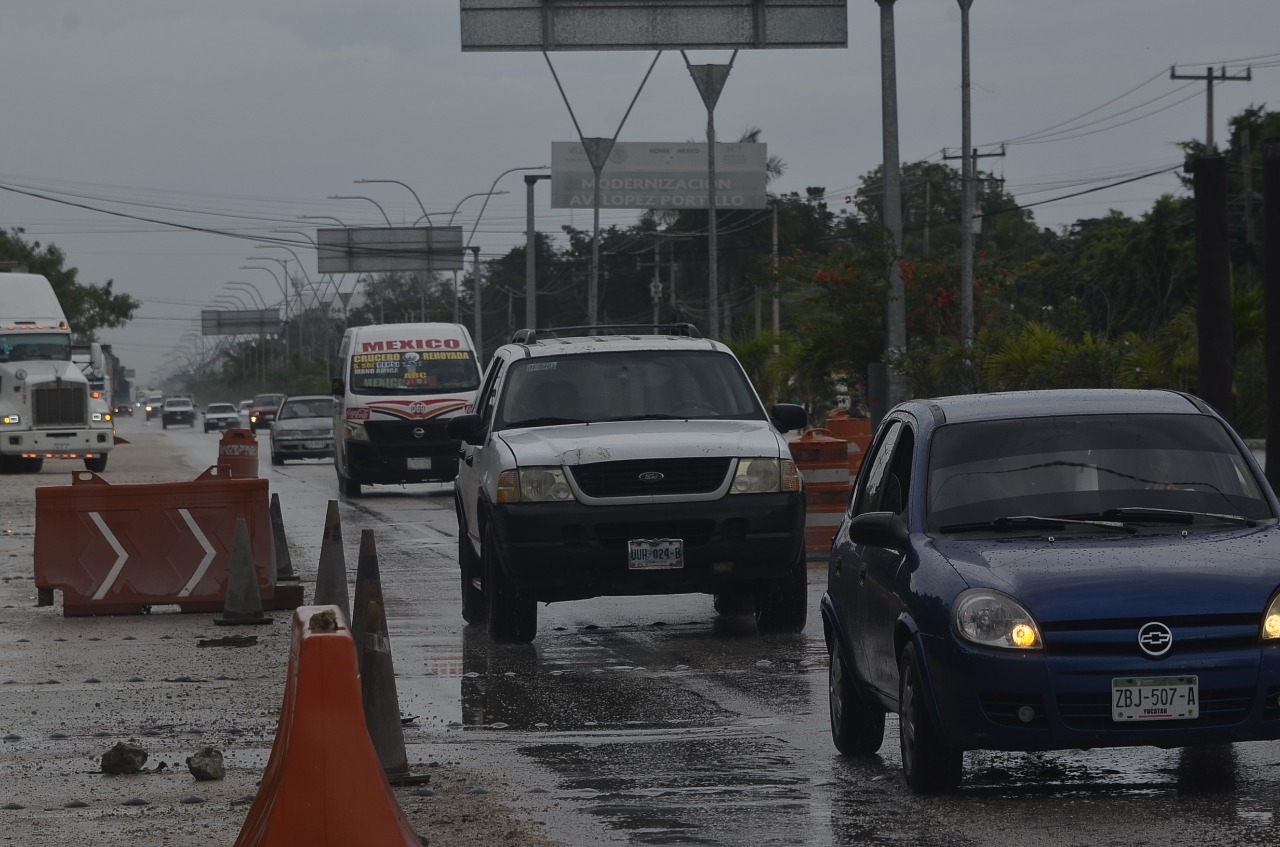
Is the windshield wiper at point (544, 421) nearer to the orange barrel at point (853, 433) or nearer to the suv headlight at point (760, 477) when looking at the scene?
the suv headlight at point (760, 477)

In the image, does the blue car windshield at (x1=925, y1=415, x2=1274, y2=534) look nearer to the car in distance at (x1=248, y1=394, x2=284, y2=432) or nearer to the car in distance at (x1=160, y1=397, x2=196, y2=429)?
the car in distance at (x1=248, y1=394, x2=284, y2=432)

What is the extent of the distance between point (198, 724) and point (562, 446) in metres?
3.28

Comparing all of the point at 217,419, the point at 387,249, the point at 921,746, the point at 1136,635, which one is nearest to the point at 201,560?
the point at 921,746

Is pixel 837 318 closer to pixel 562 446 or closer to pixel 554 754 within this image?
pixel 562 446

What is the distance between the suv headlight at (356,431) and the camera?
29.5 meters

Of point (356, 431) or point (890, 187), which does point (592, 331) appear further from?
point (356, 431)

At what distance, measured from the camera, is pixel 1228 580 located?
22.6ft

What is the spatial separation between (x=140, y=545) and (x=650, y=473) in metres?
4.23

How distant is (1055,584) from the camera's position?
22.7 feet

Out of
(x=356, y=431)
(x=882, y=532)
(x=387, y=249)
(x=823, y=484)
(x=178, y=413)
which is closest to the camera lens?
(x=882, y=532)

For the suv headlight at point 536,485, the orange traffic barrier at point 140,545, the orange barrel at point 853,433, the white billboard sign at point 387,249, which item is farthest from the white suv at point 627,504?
the white billboard sign at point 387,249

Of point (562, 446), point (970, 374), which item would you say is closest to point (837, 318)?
point (970, 374)

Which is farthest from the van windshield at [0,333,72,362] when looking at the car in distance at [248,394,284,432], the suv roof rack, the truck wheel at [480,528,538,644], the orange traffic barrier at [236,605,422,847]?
the orange traffic barrier at [236,605,422,847]

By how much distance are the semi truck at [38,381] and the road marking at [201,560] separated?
2636 cm
